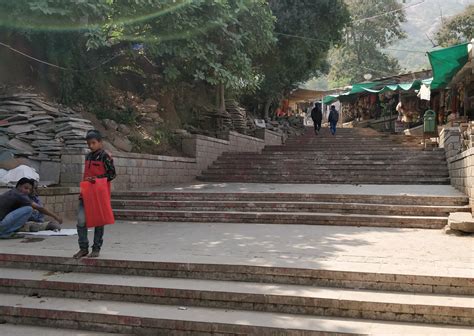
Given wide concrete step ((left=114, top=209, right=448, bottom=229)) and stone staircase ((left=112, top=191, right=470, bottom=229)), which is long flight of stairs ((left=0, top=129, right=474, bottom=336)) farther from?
stone staircase ((left=112, top=191, right=470, bottom=229))

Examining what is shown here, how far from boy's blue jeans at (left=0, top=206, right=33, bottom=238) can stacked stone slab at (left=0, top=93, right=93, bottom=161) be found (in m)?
2.19

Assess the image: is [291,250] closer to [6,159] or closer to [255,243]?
[255,243]

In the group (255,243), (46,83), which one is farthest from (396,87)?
(255,243)

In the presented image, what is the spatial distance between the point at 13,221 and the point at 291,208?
448 cm

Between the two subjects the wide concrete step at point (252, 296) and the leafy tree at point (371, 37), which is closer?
the wide concrete step at point (252, 296)

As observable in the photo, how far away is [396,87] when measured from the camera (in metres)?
20.5

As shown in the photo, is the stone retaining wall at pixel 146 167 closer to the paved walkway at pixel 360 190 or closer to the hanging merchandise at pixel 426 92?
the paved walkway at pixel 360 190

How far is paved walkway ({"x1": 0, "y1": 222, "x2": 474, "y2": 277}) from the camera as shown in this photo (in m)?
4.34

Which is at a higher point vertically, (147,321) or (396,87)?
(396,87)

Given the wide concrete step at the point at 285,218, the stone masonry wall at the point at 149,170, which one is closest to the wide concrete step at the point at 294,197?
the wide concrete step at the point at 285,218

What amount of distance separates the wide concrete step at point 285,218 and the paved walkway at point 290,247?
0.30m

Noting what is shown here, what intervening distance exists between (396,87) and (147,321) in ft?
64.2

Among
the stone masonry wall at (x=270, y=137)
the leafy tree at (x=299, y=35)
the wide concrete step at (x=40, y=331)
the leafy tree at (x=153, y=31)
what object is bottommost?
the wide concrete step at (x=40, y=331)

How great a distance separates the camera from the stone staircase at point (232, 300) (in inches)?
134
